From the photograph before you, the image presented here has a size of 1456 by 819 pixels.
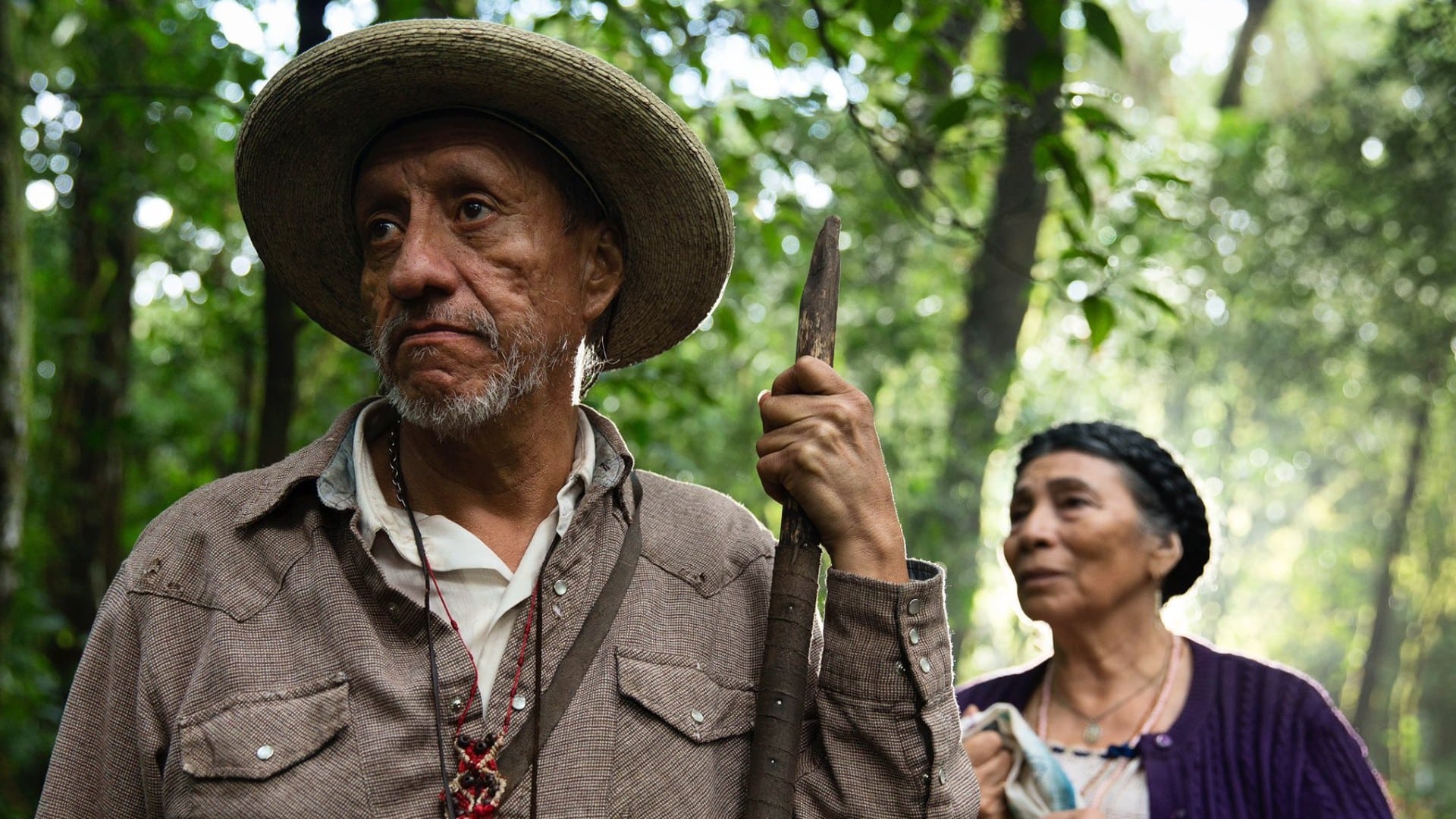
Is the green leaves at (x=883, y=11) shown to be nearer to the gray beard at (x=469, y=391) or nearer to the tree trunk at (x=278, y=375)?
the gray beard at (x=469, y=391)

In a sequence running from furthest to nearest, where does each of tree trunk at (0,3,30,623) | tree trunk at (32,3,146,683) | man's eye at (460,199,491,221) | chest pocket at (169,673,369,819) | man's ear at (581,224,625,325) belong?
tree trunk at (32,3,146,683) → tree trunk at (0,3,30,623) → man's ear at (581,224,625,325) → man's eye at (460,199,491,221) → chest pocket at (169,673,369,819)

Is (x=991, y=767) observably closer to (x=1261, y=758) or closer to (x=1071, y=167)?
(x=1261, y=758)

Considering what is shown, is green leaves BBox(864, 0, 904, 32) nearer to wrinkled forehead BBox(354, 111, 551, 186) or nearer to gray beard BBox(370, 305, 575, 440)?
wrinkled forehead BBox(354, 111, 551, 186)

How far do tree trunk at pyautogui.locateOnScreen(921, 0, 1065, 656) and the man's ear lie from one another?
17.2ft


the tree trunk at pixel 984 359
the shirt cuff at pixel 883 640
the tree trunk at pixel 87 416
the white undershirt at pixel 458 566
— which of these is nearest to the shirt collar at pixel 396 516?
the white undershirt at pixel 458 566

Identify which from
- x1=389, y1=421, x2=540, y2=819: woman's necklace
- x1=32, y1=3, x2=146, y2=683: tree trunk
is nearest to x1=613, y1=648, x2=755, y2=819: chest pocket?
x1=389, y1=421, x2=540, y2=819: woman's necklace

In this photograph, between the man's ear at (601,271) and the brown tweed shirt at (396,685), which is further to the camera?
the man's ear at (601,271)

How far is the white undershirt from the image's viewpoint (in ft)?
7.25

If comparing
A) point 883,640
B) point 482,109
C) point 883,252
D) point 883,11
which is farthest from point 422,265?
point 883,252

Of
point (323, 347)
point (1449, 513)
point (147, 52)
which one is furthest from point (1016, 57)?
point (1449, 513)

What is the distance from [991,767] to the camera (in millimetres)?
3143

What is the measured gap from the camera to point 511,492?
2.42 meters

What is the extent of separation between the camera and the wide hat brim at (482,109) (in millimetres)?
2279

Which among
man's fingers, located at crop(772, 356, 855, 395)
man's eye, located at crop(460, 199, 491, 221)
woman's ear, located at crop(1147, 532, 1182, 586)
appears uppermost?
man's eye, located at crop(460, 199, 491, 221)
